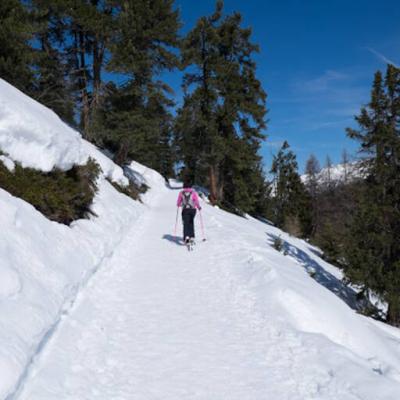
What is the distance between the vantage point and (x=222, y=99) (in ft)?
72.5

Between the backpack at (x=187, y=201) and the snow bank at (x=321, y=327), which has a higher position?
the backpack at (x=187, y=201)

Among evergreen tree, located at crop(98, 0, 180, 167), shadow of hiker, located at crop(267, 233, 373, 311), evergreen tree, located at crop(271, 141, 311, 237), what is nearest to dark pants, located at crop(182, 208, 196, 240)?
shadow of hiker, located at crop(267, 233, 373, 311)

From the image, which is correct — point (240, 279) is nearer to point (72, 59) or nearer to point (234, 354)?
point (234, 354)

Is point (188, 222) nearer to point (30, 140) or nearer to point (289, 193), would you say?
point (30, 140)

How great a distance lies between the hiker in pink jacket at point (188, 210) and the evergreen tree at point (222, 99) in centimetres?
1178

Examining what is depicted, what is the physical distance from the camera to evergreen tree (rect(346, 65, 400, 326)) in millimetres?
10477

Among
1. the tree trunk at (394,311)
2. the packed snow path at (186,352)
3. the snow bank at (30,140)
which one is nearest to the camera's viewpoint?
the packed snow path at (186,352)

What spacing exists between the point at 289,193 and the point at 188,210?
102ft

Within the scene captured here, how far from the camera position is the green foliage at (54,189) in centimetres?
612

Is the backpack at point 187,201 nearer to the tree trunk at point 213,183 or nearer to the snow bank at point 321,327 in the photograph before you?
the snow bank at point 321,327

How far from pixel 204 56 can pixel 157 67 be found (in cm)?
492

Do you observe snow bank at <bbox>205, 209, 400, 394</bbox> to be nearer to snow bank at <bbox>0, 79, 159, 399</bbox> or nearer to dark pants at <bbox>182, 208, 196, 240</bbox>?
dark pants at <bbox>182, 208, 196, 240</bbox>

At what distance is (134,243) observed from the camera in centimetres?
935

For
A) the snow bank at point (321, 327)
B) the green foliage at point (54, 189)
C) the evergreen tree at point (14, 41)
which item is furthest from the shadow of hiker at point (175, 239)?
the evergreen tree at point (14, 41)
